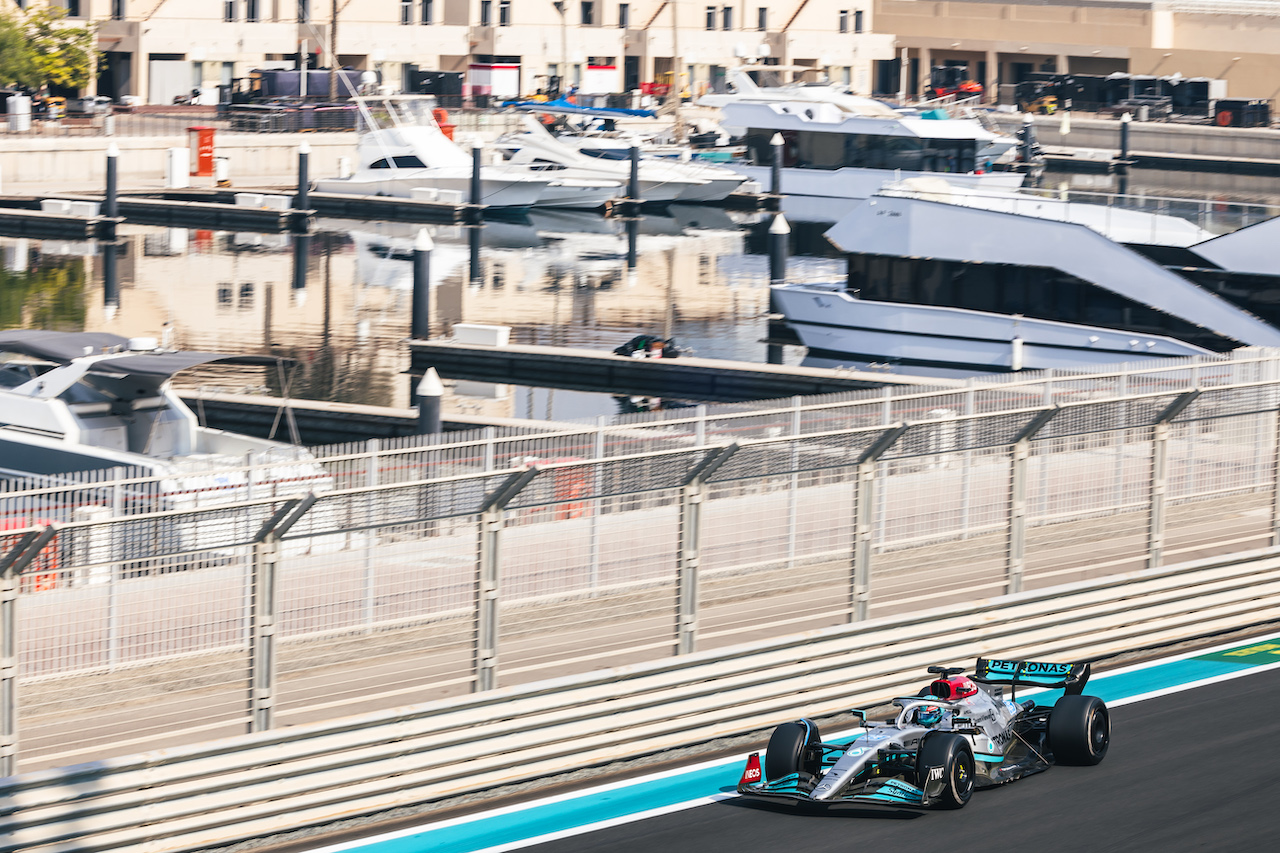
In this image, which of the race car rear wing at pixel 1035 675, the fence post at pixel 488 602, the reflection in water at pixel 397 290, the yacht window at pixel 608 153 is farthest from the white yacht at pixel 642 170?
the fence post at pixel 488 602

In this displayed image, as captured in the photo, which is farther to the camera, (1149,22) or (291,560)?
(1149,22)

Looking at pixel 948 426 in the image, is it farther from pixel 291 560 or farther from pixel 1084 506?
pixel 291 560

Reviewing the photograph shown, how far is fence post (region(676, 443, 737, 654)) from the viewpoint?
38.4 ft

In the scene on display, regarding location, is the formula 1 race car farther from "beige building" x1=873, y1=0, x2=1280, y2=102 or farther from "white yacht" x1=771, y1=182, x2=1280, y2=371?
"beige building" x1=873, y1=0, x2=1280, y2=102

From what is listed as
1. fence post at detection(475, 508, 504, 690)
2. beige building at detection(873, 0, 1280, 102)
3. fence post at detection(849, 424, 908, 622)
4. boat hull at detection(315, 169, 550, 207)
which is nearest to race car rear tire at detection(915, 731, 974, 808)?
fence post at detection(849, 424, 908, 622)

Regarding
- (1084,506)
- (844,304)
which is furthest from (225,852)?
(844,304)

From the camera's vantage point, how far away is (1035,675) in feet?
40.1

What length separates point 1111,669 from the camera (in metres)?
14.6

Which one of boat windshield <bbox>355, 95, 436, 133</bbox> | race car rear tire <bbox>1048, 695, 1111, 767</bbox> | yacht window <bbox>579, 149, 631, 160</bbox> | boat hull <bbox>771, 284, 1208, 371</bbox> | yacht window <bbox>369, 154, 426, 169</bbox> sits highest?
boat windshield <bbox>355, 95, 436, 133</bbox>

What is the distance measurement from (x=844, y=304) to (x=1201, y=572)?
77.8 feet

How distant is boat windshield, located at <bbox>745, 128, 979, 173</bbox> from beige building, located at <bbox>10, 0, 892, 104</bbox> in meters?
11.3

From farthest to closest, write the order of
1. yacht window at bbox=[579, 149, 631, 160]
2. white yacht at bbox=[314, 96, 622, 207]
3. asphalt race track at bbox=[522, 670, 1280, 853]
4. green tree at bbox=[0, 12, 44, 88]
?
green tree at bbox=[0, 12, 44, 88] < yacht window at bbox=[579, 149, 631, 160] < white yacht at bbox=[314, 96, 622, 207] < asphalt race track at bbox=[522, 670, 1280, 853]

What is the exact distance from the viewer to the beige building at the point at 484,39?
3206 inches

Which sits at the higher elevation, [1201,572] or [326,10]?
[326,10]
